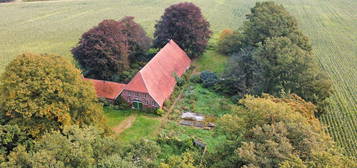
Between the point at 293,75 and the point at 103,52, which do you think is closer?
the point at 293,75

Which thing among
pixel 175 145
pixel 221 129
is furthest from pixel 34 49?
pixel 221 129

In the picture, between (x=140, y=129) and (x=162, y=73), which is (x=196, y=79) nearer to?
Answer: (x=162, y=73)

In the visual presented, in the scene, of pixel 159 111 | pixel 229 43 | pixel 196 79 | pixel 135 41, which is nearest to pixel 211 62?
pixel 229 43

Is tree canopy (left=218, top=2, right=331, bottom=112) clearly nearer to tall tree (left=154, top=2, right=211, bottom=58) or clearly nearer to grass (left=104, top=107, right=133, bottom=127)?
tall tree (left=154, top=2, right=211, bottom=58)

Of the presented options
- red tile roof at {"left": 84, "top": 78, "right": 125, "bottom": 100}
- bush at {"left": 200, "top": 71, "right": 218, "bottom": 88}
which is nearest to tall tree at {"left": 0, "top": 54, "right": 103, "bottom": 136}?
red tile roof at {"left": 84, "top": 78, "right": 125, "bottom": 100}

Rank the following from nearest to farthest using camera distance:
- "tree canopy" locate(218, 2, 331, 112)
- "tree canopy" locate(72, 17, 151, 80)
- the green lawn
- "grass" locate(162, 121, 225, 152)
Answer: "grass" locate(162, 121, 225, 152) < "tree canopy" locate(218, 2, 331, 112) < "tree canopy" locate(72, 17, 151, 80) < the green lawn

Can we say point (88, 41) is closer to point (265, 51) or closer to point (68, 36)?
point (265, 51)
